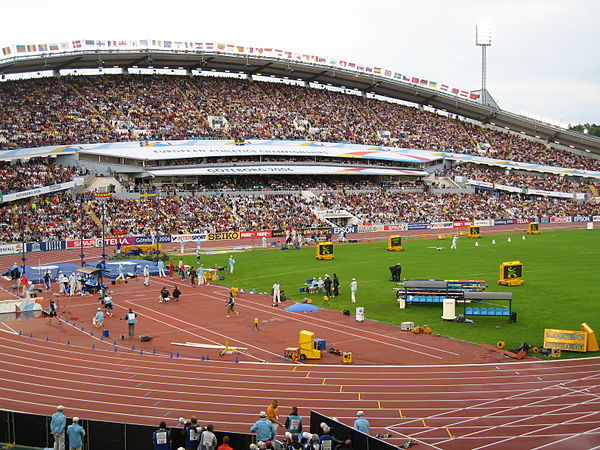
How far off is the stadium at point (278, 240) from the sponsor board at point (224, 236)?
5.1 inches

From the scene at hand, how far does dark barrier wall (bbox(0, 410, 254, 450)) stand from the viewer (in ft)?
44.2

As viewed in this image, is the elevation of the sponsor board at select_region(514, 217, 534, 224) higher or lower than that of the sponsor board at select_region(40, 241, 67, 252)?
higher

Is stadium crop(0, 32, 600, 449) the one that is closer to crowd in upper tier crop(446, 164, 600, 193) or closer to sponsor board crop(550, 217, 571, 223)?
crowd in upper tier crop(446, 164, 600, 193)

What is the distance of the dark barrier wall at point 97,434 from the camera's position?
44.2 feet

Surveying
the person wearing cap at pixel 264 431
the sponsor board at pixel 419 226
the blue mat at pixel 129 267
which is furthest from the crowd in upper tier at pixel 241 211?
the person wearing cap at pixel 264 431

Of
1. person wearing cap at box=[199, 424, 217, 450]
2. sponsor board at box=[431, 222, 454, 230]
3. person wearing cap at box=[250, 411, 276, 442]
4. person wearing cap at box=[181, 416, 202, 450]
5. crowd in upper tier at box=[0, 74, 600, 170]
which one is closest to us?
person wearing cap at box=[199, 424, 217, 450]

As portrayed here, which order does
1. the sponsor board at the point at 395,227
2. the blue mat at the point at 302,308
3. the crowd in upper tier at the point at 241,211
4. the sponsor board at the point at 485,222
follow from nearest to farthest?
1. the blue mat at the point at 302,308
2. the crowd in upper tier at the point at 241,211
3. the sponsor board at the point at 395,227
4. the sponsor board at the point at 485,222

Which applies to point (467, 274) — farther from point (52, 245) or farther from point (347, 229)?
point (52, 245)

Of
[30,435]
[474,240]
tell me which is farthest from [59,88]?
[30,435]

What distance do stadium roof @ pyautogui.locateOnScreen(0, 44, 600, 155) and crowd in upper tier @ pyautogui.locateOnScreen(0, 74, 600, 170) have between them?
197 cm

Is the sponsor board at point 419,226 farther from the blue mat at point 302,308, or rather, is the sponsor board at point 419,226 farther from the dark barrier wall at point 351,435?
the dark barrier wall at point 351,435

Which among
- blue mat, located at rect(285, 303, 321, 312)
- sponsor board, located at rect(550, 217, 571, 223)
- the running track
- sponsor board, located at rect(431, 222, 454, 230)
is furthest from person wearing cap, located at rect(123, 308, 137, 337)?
sponsor board, located at rect(550, 217, 571, 223)

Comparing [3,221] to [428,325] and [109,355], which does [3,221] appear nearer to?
[109,355]

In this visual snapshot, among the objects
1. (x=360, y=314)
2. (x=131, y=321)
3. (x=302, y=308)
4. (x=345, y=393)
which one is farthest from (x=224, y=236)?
(x=345, y=393)
